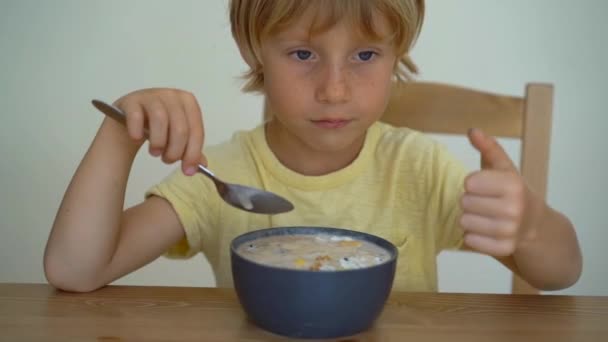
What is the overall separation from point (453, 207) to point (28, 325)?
628 mm

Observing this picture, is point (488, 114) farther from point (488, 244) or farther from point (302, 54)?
point (488, 244)

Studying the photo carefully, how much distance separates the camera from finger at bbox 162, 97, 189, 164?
67cm

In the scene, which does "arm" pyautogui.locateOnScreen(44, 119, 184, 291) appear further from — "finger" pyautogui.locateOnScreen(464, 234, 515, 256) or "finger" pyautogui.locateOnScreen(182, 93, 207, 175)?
"finger" pyautogui.locateOnScreen(464, 234, 515, 256)

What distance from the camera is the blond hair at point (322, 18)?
2.60 ft

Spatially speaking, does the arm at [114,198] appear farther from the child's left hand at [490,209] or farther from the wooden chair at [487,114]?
the wooden chair at [487,114]

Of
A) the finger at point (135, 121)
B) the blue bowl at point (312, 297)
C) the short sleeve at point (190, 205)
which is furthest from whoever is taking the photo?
the short sleeve at point (190, 205)

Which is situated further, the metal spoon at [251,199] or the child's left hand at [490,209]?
the metal spoon at [251,199]

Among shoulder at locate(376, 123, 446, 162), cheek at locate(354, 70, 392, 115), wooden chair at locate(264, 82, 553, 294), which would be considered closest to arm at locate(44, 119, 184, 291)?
cheek at locate(354, 70, 392, 115)

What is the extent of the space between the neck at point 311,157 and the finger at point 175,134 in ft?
1.12

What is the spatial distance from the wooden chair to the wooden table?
0.47m

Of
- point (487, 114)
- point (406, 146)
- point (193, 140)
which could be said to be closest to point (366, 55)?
point (406, 146)

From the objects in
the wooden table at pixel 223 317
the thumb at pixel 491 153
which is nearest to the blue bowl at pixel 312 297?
the wooden table at pixel 223 317

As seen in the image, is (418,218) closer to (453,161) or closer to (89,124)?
(453,161)

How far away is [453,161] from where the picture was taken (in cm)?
97
